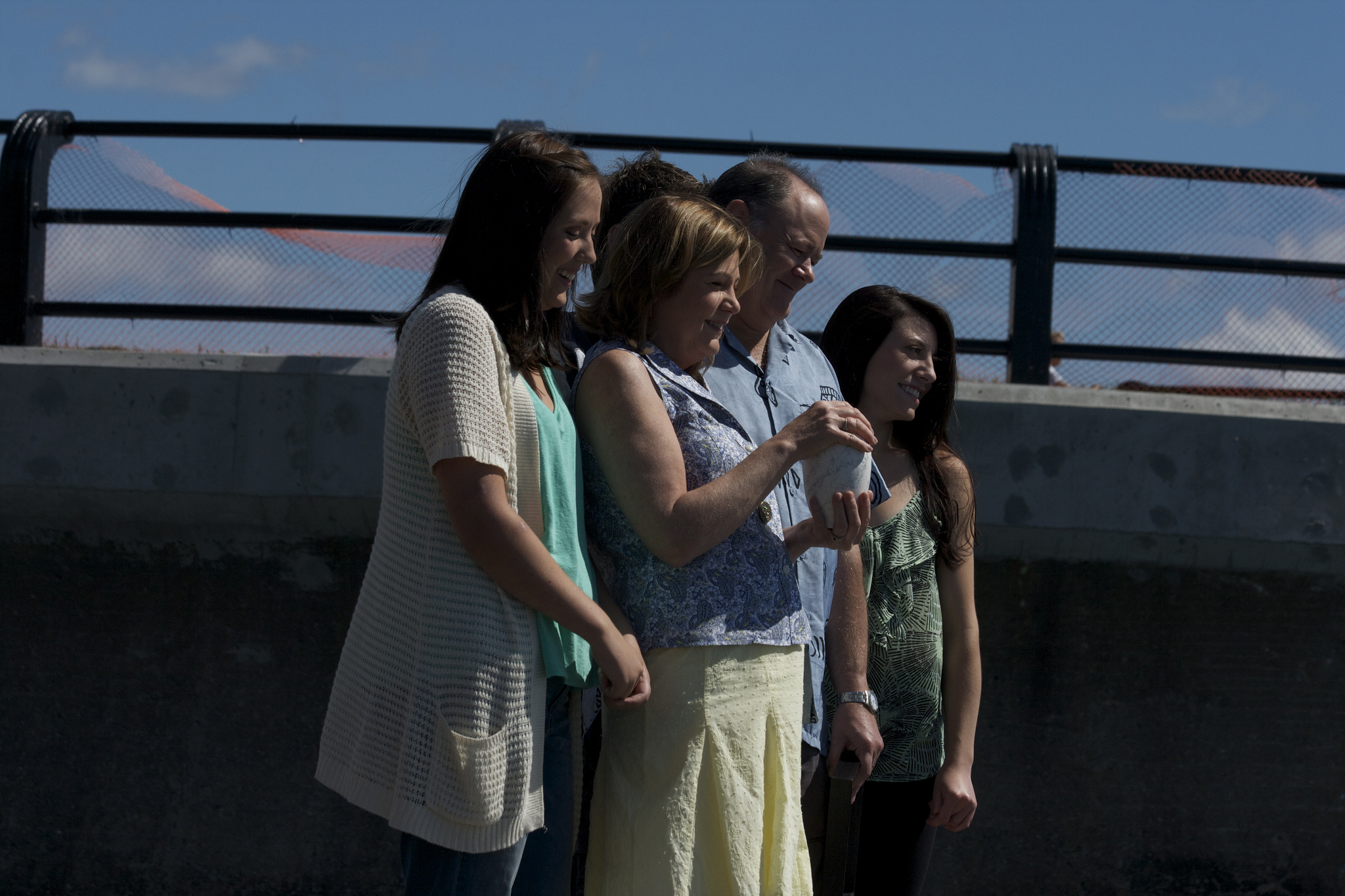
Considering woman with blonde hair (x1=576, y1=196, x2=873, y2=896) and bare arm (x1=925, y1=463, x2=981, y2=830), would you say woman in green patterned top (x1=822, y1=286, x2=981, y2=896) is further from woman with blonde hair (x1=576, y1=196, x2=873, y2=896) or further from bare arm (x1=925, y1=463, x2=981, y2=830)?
woman with blonde hair (x1=576, y1=196, x2=873, y2=896)

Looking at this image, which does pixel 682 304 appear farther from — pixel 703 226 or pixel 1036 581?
pixel 1036 581

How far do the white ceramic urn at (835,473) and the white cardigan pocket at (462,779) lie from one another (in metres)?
0.73

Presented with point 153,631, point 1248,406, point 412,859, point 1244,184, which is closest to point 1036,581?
point 1248,406

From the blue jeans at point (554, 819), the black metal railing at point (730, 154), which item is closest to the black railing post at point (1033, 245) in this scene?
the black metal railing at point (730, 154)

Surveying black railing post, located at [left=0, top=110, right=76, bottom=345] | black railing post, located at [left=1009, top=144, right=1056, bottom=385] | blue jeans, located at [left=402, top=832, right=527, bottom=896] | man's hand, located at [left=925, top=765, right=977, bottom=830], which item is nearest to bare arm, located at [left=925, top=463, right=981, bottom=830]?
man's hand, located at [left=925, top=765, right=977, bottom=830]

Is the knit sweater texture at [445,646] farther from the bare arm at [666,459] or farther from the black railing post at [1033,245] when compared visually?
the black railing post at [1033,245]

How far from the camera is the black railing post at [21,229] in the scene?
425 cm

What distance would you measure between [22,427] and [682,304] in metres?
2.61

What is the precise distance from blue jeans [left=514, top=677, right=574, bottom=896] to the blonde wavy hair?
0.68 meters

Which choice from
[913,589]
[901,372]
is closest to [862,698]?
[913,589]

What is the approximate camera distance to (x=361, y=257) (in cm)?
436

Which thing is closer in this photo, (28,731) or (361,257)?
(28,731)

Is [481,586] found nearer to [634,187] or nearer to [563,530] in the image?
[563,530]

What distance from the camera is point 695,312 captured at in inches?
84.9
